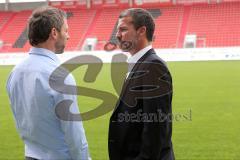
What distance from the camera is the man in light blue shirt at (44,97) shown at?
2.26 m

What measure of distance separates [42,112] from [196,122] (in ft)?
18.5

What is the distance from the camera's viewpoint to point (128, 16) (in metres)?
2.49

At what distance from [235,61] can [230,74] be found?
13.7 feet

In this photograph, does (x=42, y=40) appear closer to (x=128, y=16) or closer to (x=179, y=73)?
(x=128, y=16)

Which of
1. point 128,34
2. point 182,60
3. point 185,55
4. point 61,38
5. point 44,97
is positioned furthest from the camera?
point 185,55

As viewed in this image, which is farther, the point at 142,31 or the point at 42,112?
the point at 142,31

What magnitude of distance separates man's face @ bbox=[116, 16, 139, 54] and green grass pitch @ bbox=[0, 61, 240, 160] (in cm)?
305

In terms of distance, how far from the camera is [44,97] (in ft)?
7.38

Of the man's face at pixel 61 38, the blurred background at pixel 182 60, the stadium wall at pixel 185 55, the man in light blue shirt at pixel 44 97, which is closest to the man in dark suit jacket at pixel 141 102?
the man in light blue shirt at pixel 44 97

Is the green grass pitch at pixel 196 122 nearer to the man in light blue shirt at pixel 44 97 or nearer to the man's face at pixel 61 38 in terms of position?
the man in light blue shirt at pixel 44 97

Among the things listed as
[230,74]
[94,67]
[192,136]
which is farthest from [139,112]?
[94,67]

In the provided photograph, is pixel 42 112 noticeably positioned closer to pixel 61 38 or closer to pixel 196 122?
pixel 61 38

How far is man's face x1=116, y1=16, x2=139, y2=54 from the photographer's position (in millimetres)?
2482

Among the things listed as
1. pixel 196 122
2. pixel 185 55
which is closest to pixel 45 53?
pixel 196 122
